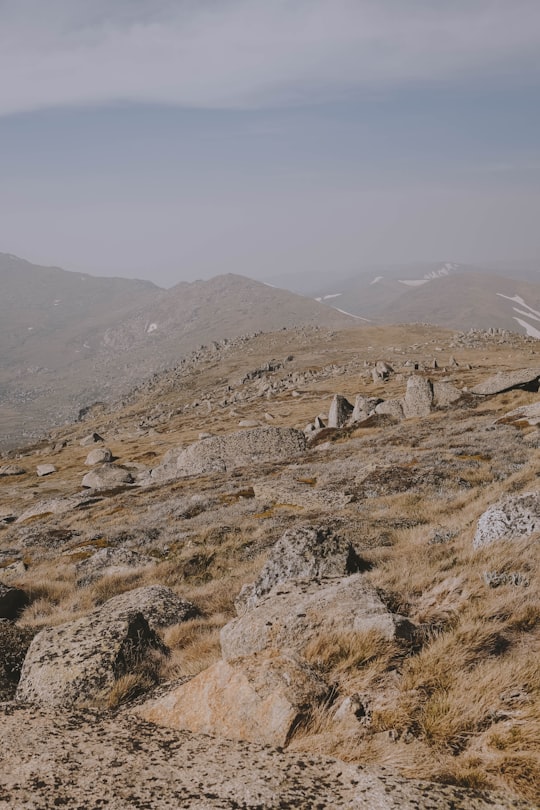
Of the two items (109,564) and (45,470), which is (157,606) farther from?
(45,470)

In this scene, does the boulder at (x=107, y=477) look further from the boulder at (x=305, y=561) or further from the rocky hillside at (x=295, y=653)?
the boulder at (x=305, y=561)

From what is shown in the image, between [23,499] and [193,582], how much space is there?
54073 mm

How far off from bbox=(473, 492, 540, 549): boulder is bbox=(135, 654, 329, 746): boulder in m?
6.35

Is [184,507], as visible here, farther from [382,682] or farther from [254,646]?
[382,682]

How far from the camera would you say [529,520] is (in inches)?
406

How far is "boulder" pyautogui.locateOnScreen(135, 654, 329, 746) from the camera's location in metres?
4.81

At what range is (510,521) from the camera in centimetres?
Result: 1037

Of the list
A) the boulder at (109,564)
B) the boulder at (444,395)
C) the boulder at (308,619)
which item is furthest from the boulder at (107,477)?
the boulder at (308,619)

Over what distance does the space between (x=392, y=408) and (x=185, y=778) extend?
170ft

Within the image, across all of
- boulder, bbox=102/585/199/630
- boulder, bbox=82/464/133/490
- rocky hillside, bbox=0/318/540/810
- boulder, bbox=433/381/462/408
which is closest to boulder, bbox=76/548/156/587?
rocky hillside, bbox=0/318/540/810

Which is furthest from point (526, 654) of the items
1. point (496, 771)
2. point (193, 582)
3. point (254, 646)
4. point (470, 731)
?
point (193, 582)

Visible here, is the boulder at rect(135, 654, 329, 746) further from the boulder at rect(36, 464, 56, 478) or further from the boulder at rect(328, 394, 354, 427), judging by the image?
the boulder at rect(36, 464, 56, 478)

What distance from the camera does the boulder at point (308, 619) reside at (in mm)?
6184

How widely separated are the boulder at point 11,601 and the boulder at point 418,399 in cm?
4313
